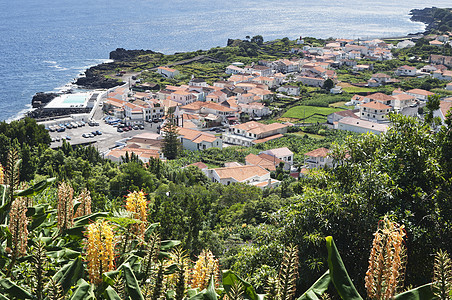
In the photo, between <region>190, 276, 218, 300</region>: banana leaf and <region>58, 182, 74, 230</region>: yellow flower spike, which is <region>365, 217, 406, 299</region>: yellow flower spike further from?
<region>58, 182, 74, 230</region>: yellow flower spike

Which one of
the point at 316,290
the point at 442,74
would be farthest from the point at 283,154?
the point at 442,74

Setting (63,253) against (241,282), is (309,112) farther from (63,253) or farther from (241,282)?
(241,282)

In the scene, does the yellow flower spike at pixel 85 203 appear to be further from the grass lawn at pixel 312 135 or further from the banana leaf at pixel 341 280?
the grass lawn at pixel 312 135

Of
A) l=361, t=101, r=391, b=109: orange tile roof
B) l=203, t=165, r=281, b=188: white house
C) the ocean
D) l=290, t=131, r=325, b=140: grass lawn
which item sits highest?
the ocean

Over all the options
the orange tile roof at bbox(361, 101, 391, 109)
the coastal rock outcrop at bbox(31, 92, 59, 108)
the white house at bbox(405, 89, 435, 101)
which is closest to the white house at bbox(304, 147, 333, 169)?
the orange tile roof at bbox(361, 101, 391, 109)

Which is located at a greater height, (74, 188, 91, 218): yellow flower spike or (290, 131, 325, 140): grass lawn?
(74, 188, 91, 218): yellow flower spike
